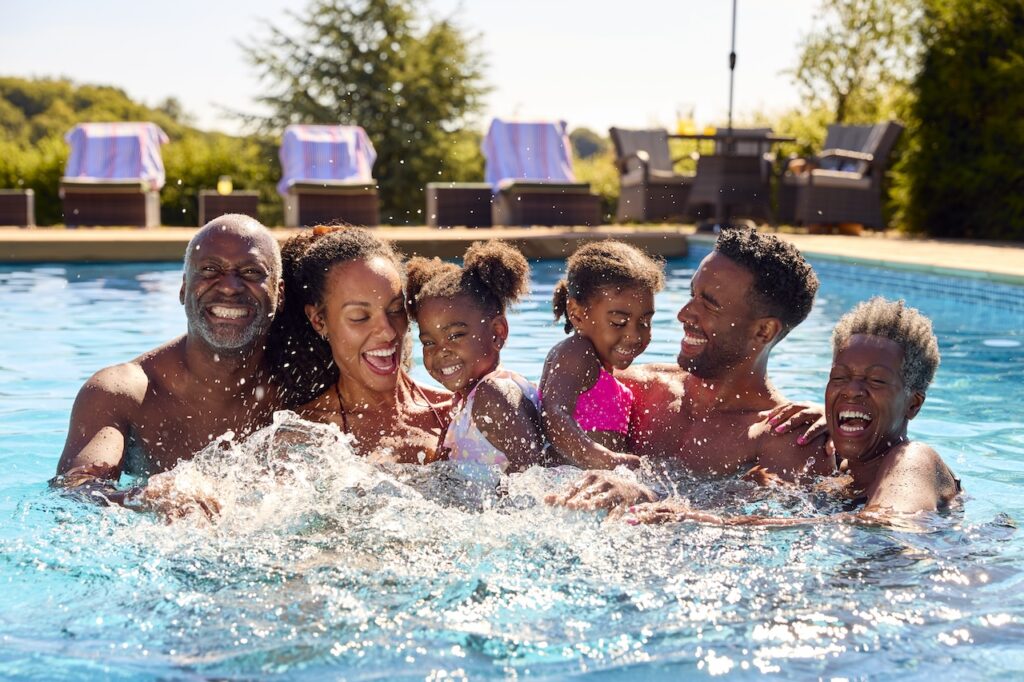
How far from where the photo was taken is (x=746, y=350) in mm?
4398

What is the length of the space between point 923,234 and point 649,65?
11010mm

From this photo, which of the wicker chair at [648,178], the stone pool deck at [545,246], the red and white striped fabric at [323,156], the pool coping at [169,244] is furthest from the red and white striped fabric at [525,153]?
the pool coping at [169,244]

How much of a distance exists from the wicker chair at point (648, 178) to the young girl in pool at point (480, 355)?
12310mm

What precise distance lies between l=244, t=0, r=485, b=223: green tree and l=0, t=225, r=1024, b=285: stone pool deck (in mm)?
11612

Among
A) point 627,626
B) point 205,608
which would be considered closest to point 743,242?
point 627,626

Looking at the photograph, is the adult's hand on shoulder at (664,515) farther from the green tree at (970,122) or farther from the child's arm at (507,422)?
the green tree at (970,122)

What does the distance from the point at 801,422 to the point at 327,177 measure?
14.5 metres

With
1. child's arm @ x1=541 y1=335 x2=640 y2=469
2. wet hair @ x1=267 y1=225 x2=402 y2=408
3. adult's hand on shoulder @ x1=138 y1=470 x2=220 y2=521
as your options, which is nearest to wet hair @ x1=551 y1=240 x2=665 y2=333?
child's arm @ x1=541 y1=335 x2=640 y2=469

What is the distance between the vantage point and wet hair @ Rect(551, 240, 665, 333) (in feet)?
13.8

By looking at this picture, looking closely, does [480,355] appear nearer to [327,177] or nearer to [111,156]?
[327,177]

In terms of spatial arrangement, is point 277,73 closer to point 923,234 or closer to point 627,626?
point 923,234

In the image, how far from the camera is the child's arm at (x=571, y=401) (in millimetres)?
4016

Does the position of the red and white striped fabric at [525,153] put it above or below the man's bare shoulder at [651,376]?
above

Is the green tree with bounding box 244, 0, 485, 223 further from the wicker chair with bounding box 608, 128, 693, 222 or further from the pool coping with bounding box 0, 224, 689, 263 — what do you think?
the pool coping with bounding box 0, 224, 689, 263
